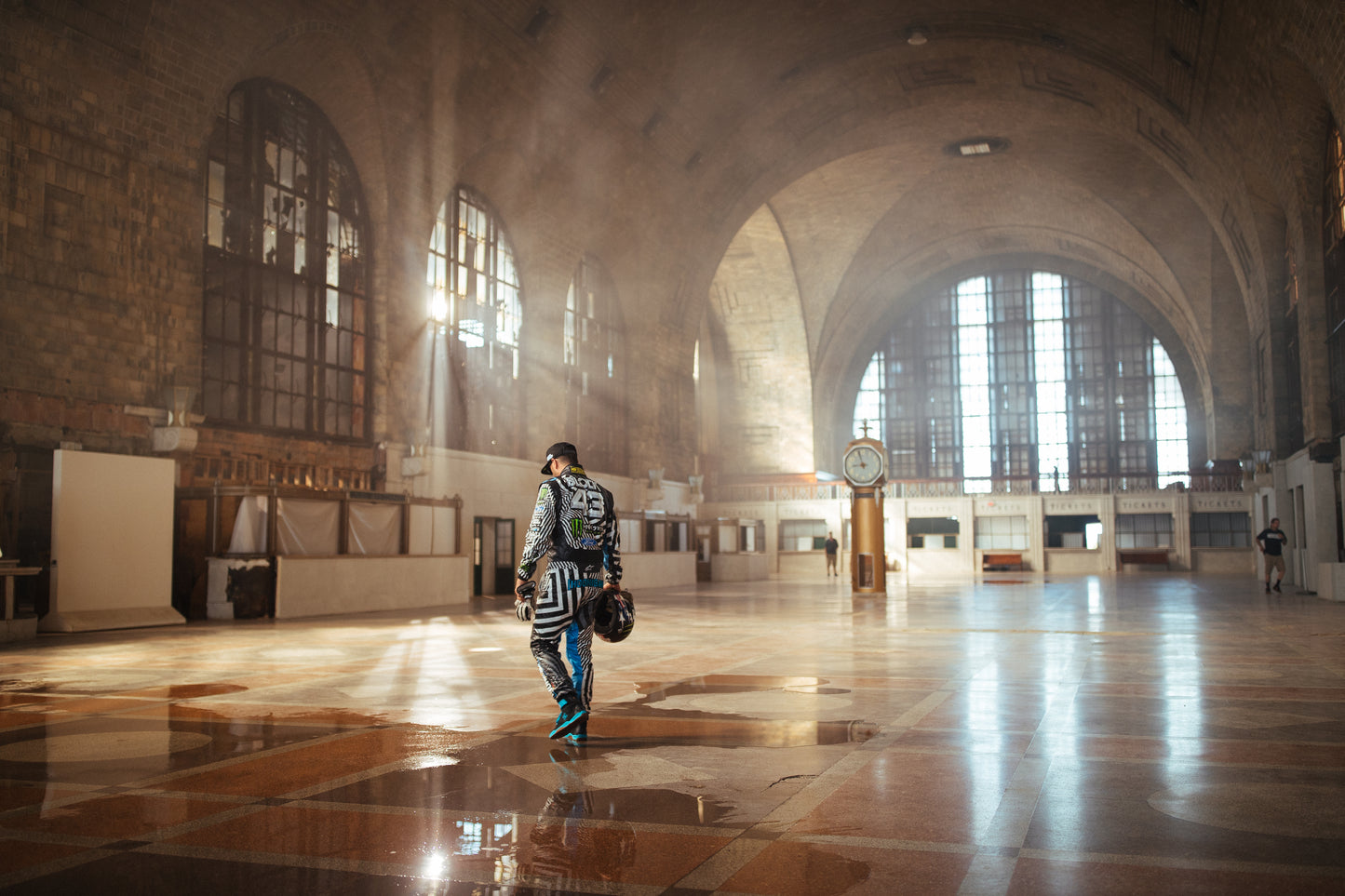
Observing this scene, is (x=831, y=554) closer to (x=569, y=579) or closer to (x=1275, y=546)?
(x=1275, y=546)

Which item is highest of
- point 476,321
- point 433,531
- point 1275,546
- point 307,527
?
point 476,321

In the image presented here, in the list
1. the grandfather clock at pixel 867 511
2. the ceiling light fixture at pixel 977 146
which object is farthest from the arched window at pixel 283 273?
the ceiling light fixture at pixel 977 146

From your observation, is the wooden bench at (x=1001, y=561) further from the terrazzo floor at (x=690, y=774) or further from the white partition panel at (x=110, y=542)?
the white partition panel at (x=110, y=542)

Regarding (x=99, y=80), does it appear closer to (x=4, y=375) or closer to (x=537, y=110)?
(x=4, y=375)

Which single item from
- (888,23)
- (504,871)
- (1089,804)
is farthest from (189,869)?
(888,23)

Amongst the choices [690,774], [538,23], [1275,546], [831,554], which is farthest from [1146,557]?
[690,774]

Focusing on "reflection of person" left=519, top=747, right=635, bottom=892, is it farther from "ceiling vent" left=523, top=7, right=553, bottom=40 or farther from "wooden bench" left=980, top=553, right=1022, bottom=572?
"wooden bench" left=980, top=553, right=1022, bottom=572

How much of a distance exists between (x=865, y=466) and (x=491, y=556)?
833 cm

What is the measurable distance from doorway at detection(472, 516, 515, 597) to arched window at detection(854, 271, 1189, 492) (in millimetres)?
22651

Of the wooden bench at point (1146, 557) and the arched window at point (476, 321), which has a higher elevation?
the arched window at point (476, 321)

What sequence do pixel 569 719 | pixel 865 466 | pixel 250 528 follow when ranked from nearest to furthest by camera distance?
pixel 569 719, pixel 250 528, pixel 865 466

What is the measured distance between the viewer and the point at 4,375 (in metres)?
12.8

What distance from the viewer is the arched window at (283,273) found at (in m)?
16.7

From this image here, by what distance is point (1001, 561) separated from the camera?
33.4 m
